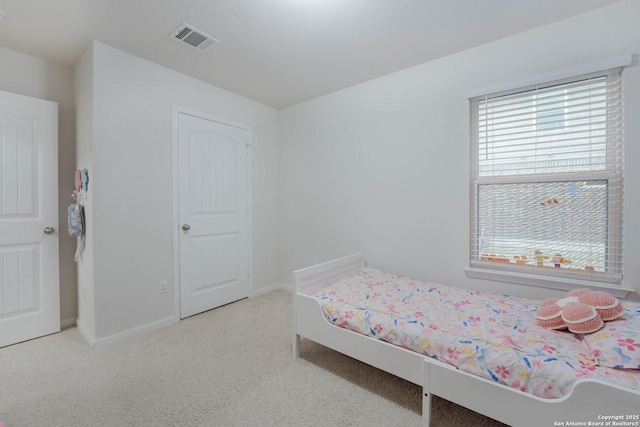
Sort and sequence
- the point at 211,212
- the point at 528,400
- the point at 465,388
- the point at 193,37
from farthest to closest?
1. the point at 211,212
2. the point at 193,37
3. the point at 465,388
4. the point at 528,400

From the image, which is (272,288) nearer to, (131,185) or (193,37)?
(131,185)

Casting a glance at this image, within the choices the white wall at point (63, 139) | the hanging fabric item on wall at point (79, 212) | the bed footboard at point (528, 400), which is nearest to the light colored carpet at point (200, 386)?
the bed footboard at point (528, 400)

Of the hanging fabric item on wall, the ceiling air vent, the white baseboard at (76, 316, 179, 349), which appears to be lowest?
the white baseboard at (76, 316, 179, 349)

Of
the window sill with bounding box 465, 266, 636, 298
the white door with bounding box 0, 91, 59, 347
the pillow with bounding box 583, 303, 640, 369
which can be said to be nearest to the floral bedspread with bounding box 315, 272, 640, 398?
the pillow with bounding box 583, 303, 640, 369

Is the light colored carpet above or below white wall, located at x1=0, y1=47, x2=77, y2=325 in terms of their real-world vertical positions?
below

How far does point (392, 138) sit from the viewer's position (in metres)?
2.62

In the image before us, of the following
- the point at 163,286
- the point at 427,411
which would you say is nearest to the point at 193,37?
the point at 163,286

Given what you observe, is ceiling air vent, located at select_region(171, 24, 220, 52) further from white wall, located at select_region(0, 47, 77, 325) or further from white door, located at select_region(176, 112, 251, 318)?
white wall, located at select_region(0, 47, 77, 325)

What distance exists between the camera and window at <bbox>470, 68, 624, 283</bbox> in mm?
1756

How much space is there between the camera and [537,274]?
198 cm

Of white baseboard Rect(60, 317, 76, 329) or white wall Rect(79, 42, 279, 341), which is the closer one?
white wall Rect(79, 42, 279, 341)

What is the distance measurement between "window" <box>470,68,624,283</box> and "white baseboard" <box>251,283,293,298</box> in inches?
85.0

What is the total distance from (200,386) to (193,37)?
2.38m

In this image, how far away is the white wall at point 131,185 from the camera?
212 centimetres
